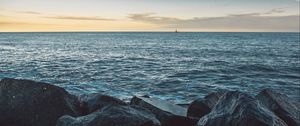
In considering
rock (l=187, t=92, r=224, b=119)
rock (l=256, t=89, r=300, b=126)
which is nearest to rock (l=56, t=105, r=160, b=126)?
rock (l=187, t=92, r=224, b=119)

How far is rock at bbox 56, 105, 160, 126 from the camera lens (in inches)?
321

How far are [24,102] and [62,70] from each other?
2467cm

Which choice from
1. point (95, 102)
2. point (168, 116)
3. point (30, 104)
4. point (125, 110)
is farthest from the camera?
point (95, 102)

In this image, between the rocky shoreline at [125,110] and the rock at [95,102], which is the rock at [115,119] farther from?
the rock at [95,102]

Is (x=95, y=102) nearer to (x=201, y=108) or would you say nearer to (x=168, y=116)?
(x=168, y=116)

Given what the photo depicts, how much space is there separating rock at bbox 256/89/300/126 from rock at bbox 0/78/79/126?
571 centimetres

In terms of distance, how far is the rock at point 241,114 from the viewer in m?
7.80

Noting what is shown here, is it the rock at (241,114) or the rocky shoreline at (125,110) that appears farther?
the rocky shoreline at (125,110)

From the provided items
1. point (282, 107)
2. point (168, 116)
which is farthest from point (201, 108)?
point (282, 107)

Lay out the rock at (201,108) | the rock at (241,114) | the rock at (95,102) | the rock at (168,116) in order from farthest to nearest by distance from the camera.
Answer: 1. the rock at (201,108)
2. the rock at (95,102)
3. the rock at (168,116)
4. the rock at (241,114)

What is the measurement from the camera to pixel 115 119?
8.20 meters

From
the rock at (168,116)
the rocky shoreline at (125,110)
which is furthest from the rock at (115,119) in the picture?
the rock at (168,116)

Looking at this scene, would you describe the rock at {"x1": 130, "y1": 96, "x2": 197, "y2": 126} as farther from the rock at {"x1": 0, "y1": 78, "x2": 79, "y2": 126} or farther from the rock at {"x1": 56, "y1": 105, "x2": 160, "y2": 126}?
the rock at {"x1": 0, "y1": 78, "x2": 79, "y2": 126}

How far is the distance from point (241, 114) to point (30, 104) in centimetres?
539
